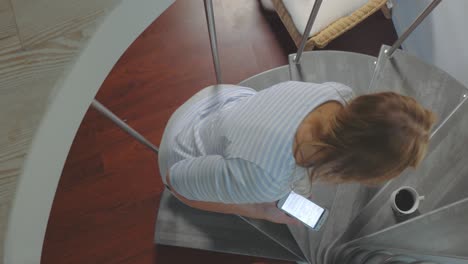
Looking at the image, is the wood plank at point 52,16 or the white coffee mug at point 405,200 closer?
the wood plank at point 52,16

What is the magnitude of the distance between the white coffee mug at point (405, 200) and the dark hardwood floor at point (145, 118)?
58 cm

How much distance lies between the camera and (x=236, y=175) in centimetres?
89

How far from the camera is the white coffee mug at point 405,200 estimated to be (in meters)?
1.37

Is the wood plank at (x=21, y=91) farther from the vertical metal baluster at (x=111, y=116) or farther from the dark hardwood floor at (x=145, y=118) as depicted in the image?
the dark hardwood floor at (x=145, y=118)

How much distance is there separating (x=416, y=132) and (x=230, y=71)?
4.44 ft

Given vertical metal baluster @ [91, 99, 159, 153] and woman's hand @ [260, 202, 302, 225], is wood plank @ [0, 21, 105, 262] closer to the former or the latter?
vertical metal baluster @ [91, 99, 159, 153]

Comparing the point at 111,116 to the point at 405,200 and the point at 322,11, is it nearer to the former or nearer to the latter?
the point at 405,200

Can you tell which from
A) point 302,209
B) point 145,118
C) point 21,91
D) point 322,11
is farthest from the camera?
point 145,118

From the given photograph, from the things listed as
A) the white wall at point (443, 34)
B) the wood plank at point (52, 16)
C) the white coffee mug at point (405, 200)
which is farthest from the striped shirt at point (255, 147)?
the white wall at point (443, 34)

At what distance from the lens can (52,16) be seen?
1.75 feet

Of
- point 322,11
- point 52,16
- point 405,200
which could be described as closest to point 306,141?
point 52,16

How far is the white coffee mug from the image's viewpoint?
53.8 inches

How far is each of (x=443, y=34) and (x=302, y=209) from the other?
115cm

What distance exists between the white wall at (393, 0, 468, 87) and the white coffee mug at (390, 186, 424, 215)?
2.12 feet
